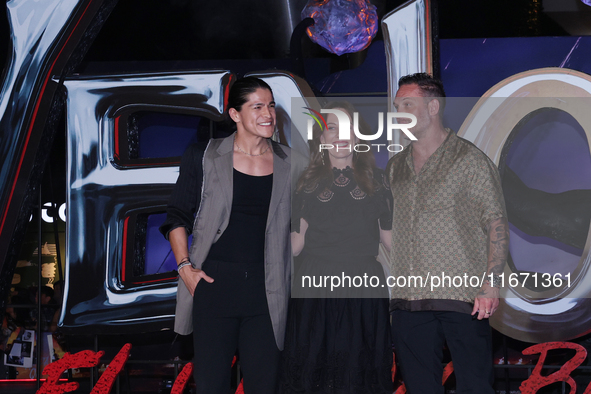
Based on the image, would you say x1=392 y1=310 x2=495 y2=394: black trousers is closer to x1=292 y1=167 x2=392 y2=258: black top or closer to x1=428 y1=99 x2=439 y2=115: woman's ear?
x1=292 y1=167 x2=392 y2=258: black top

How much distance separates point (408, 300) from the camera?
215 centimetres

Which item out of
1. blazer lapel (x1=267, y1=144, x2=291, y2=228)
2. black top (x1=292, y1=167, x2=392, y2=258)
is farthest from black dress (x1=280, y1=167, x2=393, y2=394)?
blazer lapel (x1=267, y1=144, x2=291, y2=228)

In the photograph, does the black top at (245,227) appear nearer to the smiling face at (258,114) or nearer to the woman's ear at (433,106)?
the smiling face at (258,114)

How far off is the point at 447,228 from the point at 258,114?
90cm

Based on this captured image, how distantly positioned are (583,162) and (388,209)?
6.36 feet

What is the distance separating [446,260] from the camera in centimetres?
215

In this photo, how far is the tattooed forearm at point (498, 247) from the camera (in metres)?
2.07

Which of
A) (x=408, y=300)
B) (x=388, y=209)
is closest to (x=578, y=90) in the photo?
(x=388, y=209)

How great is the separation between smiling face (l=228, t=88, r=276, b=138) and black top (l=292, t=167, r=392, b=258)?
303 mm

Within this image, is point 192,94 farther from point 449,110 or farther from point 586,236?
point 586,236

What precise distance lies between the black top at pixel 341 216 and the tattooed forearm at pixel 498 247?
1.49ft

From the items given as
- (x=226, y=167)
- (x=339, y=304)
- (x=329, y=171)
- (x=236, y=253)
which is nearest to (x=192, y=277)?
(x=236, y=253)

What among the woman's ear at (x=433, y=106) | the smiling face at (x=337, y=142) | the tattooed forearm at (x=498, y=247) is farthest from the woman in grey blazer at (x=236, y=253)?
the tattooed forearm at (x=498, y=247)

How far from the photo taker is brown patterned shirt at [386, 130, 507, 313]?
2111mm
